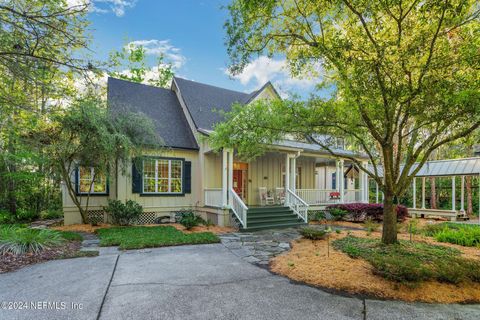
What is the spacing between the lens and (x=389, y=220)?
6.81m

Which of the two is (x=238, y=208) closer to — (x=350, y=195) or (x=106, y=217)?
(x=106, y=217)

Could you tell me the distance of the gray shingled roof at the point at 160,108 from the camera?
12298 millimetres

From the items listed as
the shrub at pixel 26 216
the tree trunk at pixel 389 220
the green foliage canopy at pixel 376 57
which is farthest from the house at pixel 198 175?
the shrub at pixel 26 216

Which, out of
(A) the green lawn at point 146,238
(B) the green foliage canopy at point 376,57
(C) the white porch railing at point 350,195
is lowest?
(A) the green lawn at point 146,238

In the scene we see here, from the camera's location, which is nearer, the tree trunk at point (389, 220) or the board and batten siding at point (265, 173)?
the tree trunk at point (389, 220)

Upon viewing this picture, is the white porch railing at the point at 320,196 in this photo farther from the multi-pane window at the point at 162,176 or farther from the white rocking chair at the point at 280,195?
the multi-pane window at the point at 162,176

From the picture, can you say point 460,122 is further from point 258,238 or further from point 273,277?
point 258,238

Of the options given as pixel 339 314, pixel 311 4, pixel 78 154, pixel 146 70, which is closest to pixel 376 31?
pixel 311 4

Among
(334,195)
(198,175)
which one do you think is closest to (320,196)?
(334,195)

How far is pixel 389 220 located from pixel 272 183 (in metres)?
8.42

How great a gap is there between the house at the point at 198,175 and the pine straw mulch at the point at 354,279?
407cm

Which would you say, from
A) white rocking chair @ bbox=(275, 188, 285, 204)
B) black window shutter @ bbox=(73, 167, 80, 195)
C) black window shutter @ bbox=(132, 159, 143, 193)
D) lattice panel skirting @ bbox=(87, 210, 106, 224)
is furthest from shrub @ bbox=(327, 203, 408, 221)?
black window shutter @ bbox=(73, 167, 80, 195)

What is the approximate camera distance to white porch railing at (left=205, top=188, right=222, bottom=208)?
11.3 m

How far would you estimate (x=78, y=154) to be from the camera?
30.8ft
